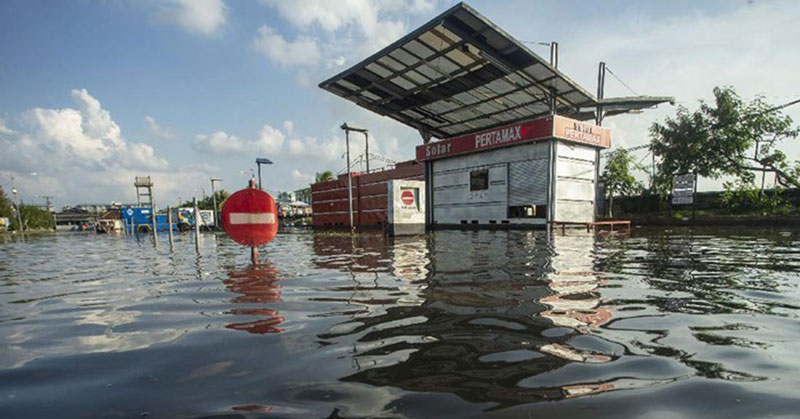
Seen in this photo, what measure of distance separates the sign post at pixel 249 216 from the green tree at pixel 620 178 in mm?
33860

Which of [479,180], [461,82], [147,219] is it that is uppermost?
[461,82]

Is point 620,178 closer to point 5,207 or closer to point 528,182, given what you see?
point 528,182

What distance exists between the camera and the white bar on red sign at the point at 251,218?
5.42 metres

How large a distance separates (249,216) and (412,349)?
4.32m

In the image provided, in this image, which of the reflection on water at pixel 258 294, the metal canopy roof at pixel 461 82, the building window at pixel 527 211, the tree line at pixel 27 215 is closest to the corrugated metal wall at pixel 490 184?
the building window at pixel 527 211

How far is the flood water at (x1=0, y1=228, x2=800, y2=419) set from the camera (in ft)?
4.54

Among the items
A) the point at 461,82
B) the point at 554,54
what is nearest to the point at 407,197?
the point at 461,82

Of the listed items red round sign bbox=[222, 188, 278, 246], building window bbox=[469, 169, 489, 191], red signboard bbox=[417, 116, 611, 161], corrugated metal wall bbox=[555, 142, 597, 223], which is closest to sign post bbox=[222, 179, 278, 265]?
red round sign bbox=[222, 188, 278, 246]

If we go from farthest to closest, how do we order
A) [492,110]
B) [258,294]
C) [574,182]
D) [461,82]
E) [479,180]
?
[492,110] → [461,82] → [479,180] → [574,182] → [258,294]

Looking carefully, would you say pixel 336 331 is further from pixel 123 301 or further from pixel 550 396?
pixel 123 301

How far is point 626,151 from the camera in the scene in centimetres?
3434

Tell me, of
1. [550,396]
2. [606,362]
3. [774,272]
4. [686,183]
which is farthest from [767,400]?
[686,183]

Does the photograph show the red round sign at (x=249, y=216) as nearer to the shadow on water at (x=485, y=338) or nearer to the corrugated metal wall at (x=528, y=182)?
the shadow on water at (x=485, y=338)

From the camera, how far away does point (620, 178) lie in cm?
3288
